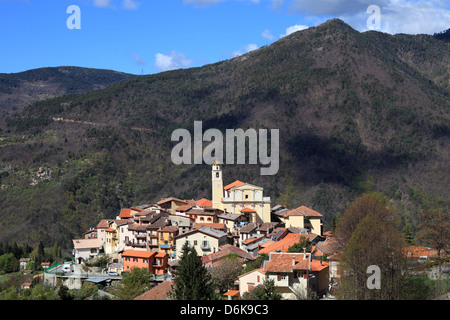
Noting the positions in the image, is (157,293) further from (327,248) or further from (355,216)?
(355,216)

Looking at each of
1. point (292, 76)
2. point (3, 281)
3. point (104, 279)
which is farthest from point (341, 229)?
point (292, 76)

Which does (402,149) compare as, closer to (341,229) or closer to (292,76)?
(292,76)

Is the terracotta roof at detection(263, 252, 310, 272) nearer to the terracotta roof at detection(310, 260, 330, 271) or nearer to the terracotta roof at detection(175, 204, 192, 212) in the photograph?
the terracotta roof at detection(310, 260, 330, 271)

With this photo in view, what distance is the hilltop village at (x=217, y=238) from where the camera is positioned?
46625mm

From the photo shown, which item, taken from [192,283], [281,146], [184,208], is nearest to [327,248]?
[192,283]

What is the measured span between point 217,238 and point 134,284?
1144 centimetres

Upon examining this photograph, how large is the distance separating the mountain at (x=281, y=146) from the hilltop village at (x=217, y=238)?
41.0m

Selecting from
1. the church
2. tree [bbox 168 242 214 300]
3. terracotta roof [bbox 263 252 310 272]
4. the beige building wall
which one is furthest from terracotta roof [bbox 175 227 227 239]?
tree [bbox 168 242 214 300]

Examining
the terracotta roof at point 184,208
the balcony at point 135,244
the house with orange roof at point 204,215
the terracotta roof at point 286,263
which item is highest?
the terracotta roof at point 184,208

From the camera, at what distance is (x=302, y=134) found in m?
160

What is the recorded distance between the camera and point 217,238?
6241 cm

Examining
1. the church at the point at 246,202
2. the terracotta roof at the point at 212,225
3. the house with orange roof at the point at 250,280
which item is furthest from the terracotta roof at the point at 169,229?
the house with orange roof at the point at 250,280

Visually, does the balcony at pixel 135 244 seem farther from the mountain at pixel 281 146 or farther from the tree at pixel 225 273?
the mountain at pixel 281 146

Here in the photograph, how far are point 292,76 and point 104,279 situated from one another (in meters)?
133
